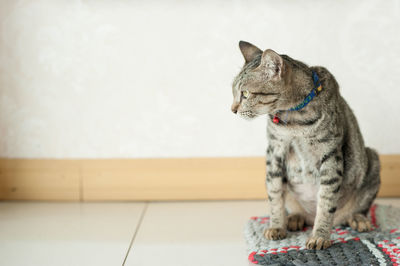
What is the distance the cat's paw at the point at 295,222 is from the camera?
1586mm

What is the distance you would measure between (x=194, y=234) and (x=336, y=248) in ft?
1.52

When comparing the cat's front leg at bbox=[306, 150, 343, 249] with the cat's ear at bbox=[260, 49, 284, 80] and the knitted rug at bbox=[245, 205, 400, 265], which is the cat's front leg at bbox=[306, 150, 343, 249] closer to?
the knitted rug at bbox=[245, 205, 400, 265]

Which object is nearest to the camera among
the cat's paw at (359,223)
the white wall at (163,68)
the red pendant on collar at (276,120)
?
the red pendant on collar at (276,120)

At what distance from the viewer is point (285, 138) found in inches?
56.0

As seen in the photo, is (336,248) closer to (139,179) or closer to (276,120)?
(276,120)

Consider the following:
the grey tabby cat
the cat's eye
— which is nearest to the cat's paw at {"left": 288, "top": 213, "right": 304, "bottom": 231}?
the grey tabby cat

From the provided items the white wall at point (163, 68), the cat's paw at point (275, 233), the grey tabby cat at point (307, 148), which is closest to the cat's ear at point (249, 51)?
the grey tabby cat at point (307, 148)

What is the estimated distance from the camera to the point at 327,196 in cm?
142

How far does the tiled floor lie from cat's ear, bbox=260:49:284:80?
1.76 feet

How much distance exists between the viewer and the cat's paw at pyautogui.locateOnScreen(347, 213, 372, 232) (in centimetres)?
154

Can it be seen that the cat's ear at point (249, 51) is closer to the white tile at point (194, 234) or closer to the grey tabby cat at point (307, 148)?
the grey tabby cat at point (307, 148)

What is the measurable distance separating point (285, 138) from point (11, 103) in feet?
3.69

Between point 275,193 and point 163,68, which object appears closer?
point 275,193

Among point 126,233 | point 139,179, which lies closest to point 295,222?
point 126,233
